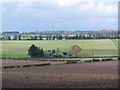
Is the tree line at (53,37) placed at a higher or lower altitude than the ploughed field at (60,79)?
higher

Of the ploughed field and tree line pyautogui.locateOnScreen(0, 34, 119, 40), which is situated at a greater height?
tree line pyautogui.locateOnScreen(0, 34, 119, 40)

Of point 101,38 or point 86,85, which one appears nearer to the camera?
point 86,85

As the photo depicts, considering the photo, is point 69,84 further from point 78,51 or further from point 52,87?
point 78,51

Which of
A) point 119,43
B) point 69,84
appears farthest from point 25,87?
point 119,43

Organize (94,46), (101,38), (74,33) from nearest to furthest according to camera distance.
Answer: (94,46)
(101,38)
(74,33)

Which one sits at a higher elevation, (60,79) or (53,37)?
(53,37)

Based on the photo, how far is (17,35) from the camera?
107 meters

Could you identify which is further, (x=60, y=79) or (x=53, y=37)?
(x=53, y=37)

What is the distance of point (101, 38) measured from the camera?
104 meters

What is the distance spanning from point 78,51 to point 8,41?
78.0ft

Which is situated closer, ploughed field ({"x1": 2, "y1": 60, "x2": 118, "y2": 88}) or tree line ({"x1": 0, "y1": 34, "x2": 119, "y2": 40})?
ploughed field ({"x1": 2, "y1": 60, "x2": 118, "y2": 88})

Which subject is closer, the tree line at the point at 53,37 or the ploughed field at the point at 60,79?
the ploughed field at the point at 60,79

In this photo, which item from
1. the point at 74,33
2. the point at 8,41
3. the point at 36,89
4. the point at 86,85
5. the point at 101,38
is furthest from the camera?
the point at 74,33

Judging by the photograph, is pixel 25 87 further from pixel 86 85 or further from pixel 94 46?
pixel 94 46
